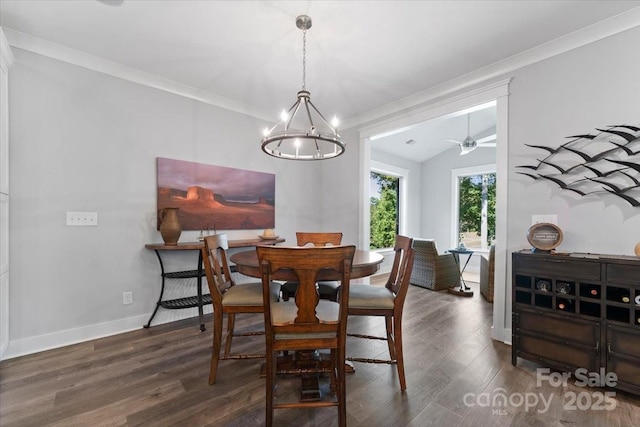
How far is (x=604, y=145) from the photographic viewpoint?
6.97ft

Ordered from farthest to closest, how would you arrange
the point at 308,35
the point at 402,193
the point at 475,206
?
the point at 402,193 < the point at 475,206 < the point at 308,35

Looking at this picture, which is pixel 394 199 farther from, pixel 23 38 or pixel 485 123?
pixel 23 38

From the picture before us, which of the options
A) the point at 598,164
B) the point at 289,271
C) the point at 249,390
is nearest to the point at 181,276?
the point at 249,390

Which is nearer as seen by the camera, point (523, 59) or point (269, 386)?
point (269, 386)

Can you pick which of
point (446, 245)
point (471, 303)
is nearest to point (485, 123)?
point (446, 245)

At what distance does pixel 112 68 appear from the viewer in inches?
106

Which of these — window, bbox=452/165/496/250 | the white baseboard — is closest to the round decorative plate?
the white baseboard

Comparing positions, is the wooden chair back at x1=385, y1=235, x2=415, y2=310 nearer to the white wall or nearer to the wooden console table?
the wooden console table

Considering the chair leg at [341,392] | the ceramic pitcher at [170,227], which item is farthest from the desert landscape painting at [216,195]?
the chair leg at [341,392]

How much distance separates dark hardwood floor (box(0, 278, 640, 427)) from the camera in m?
1.55

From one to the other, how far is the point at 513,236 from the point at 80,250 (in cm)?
403

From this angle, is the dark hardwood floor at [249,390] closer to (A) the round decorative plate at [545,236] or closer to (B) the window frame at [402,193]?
(A) the round decorative plate at [545,236]

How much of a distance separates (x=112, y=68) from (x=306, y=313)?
305 cm

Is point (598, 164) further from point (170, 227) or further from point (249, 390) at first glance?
point (170, 227)
